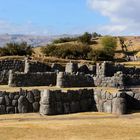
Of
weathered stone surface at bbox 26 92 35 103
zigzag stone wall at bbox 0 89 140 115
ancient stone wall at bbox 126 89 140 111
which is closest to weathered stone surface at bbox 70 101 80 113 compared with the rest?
zigzag stone wall at bbox 0 89 140 115

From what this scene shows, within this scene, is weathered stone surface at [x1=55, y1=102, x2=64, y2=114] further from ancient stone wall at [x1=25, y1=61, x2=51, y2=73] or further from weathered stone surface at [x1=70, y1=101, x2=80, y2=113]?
ancient stone wall at [x1=25, y1=61, x2=51, y2=73]

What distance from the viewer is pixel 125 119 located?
21.5m

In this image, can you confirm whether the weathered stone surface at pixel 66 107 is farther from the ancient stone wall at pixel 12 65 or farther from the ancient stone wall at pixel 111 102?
the ancient stone wall at pixel 12 65

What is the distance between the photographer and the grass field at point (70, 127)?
17938 mm

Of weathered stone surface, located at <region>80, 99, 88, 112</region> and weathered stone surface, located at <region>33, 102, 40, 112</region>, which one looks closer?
weathered stone surface, located at <region>33, 102, 40, 112</region>

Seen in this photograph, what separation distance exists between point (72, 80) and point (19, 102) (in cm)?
1171

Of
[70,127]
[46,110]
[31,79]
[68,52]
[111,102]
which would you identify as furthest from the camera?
[68,52]

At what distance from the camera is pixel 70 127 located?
1948 cm

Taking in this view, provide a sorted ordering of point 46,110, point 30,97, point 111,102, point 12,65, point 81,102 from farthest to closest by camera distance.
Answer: point 12,65
point 81,102
point 111,102
point 30,97
point 46,110

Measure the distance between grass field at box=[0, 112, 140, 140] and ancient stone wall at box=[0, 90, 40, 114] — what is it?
788 millimetres

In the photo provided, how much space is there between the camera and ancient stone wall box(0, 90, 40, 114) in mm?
23109

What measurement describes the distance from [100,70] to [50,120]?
76.1 ft

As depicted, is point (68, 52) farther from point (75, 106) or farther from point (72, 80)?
point (75, 106)

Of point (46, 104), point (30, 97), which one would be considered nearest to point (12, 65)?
point (30, 97)
